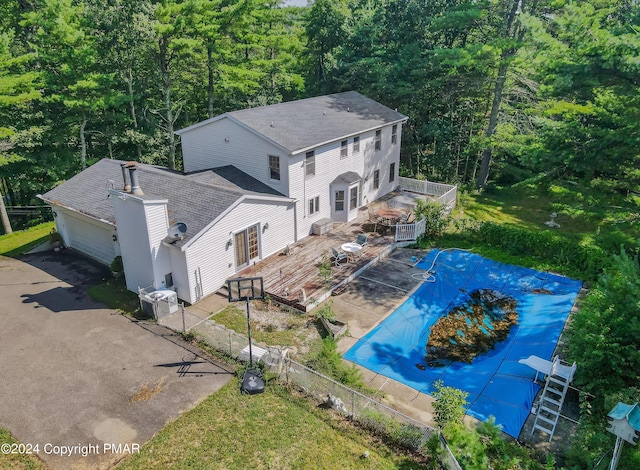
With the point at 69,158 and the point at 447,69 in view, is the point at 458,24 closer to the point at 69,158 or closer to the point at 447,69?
the point at 447,69

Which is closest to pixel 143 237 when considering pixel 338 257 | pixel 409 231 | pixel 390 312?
pixel 338 257

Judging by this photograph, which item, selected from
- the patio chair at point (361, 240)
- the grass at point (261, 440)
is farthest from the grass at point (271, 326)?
the patio chair at point (361, 240)

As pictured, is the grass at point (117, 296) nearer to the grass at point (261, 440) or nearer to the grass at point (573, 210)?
the grass at point (261, 440)

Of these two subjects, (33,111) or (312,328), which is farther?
(33,111)

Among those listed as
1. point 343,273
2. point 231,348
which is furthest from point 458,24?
point 231,348

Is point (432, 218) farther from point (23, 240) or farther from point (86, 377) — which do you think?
point (23, 240)

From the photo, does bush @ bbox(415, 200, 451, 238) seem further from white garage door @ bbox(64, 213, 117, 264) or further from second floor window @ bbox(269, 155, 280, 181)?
white garage door @ bbox(64, 213, 117, 264)
